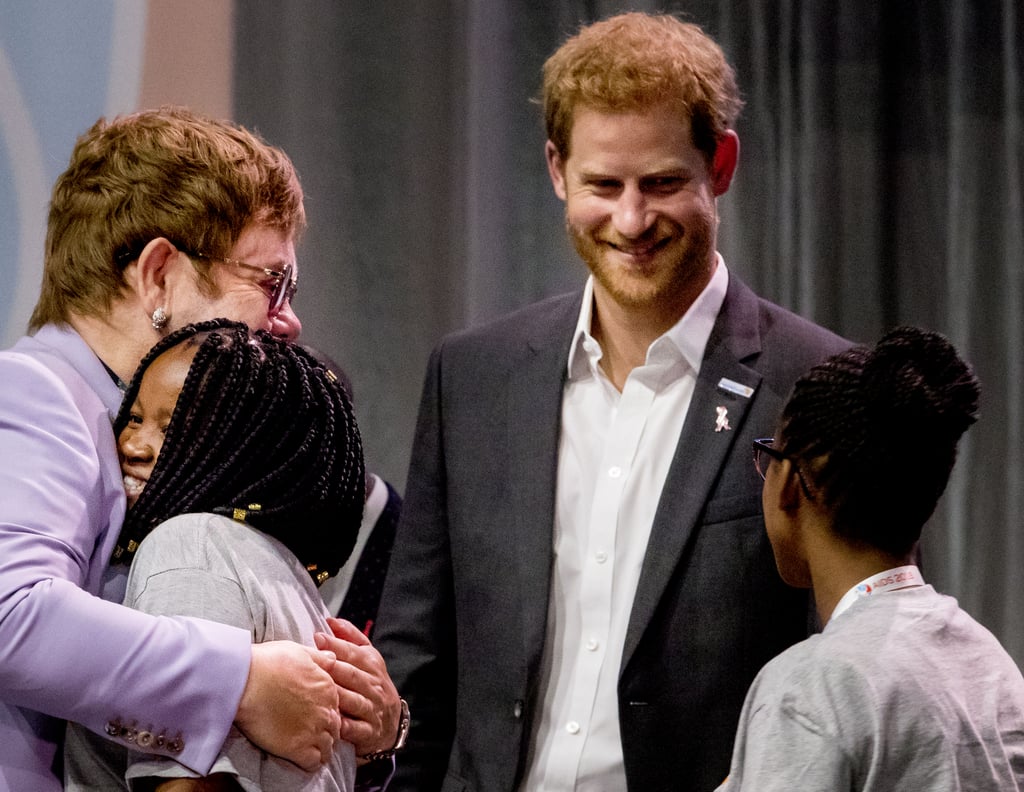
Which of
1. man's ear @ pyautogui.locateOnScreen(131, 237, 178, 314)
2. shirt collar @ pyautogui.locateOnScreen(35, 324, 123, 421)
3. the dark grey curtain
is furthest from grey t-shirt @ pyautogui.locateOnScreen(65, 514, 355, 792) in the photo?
Answer: the dark grey curtain

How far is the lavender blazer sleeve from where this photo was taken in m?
1.30

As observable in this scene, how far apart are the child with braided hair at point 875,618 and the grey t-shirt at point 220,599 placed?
0.51 meters

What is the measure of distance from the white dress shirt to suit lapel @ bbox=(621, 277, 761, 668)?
0.04 metres

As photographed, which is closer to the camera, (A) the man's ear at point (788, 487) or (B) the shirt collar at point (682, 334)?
(A) the man's ear at point (788, 487)

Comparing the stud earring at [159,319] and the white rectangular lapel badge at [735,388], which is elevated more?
the stud earring at [159,319]

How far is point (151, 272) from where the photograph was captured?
1.63m

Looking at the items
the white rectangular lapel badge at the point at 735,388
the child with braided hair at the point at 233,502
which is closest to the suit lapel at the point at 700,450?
the white rectangular lapel badge at the point at 735,388

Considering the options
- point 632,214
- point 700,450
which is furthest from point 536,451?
point 632,214

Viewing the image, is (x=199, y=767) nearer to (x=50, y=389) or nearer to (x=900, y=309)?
(x=50, y=389)

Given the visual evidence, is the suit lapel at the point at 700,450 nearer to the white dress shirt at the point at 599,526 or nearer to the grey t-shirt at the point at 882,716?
the white dress shirt at the point at 599,526

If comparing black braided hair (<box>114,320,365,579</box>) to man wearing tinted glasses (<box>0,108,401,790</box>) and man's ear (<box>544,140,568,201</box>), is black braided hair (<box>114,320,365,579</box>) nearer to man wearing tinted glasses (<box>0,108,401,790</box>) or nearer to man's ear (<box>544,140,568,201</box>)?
man wearing tinted glasses (<box>0,108,401,790</box>)

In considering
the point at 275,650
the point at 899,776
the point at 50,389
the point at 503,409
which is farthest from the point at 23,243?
the point at 899,776

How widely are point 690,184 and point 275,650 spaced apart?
1.23m

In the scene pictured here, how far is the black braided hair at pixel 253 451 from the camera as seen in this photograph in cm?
138
